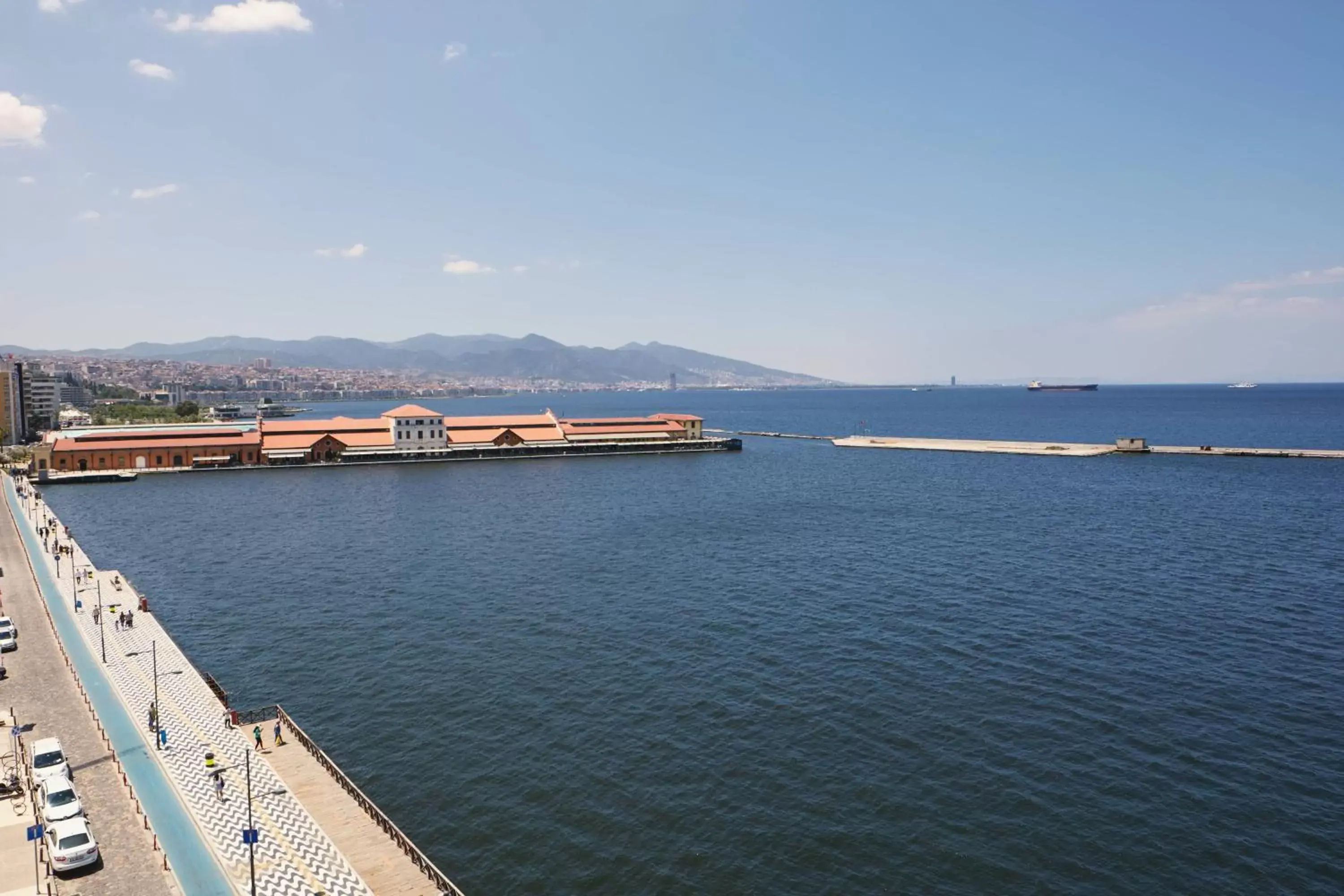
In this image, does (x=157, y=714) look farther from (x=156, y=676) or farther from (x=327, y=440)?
(x=327, y=440)

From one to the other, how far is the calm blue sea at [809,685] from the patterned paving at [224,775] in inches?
97.8

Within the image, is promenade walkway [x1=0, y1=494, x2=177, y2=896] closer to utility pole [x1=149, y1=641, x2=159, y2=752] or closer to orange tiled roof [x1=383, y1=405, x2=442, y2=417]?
utility pole [x1=149, y1=641, x2=159, y2=752]

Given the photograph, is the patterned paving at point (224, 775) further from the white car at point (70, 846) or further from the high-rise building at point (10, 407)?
the high-rise building at point (10, 407)

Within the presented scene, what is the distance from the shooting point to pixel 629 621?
50656mm

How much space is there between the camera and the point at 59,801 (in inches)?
1057

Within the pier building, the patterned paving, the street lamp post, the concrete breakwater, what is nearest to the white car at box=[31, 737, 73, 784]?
the street lamp post

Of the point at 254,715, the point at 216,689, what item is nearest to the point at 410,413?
the point at 216,689

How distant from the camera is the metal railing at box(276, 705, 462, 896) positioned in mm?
24812

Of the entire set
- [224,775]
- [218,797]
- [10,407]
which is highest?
[10,407]

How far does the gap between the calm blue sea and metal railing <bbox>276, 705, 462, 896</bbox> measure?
100 cm

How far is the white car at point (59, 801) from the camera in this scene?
85.5ft

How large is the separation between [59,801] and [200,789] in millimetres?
4413

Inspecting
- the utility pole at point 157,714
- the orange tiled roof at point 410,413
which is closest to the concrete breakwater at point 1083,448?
the orange tiled roof at point 410,413

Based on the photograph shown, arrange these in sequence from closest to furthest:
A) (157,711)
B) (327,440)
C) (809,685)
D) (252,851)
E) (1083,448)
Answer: (252,851), (157,711), (809,685), (327,440), (1083,448)
